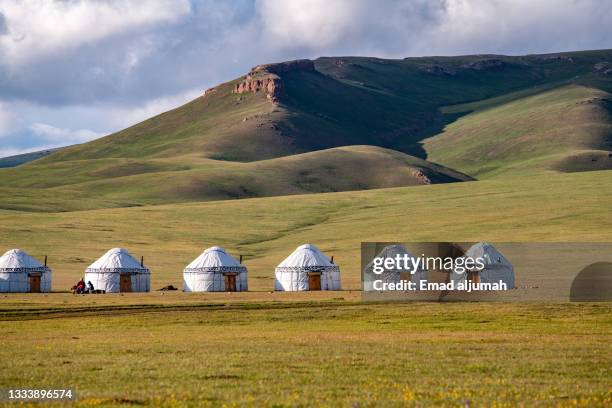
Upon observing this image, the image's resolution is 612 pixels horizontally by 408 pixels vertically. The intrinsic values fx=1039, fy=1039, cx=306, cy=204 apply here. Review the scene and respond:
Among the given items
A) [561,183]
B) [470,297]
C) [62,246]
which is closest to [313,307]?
[470,297]

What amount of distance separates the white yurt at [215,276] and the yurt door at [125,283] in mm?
3277

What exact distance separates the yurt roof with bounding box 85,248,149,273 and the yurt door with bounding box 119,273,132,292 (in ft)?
1.32

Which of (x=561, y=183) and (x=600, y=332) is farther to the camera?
(x=561, y=183)

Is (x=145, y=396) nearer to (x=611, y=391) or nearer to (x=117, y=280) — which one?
(x=611, y=391)

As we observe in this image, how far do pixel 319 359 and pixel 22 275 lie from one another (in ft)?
141

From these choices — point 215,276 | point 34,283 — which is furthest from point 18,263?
point 215,276

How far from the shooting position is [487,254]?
53625 mm

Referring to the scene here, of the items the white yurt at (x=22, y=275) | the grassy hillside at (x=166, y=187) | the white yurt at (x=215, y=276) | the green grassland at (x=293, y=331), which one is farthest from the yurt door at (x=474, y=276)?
the grassy hillside at (x=166, y=187)

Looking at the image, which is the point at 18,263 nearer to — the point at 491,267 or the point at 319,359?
the point at 491,267

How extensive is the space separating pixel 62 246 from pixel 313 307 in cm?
4528

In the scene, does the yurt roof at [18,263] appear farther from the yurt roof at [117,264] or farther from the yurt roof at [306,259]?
the yurt roof at [306,259]

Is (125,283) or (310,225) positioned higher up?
(310,225)

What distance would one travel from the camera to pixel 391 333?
3256 centimetres

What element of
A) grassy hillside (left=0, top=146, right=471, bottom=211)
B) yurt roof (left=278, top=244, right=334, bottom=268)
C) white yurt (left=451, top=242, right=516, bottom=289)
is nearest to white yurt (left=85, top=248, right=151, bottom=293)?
yurt roof (left=278, top=244, right=334, bottom=268)
